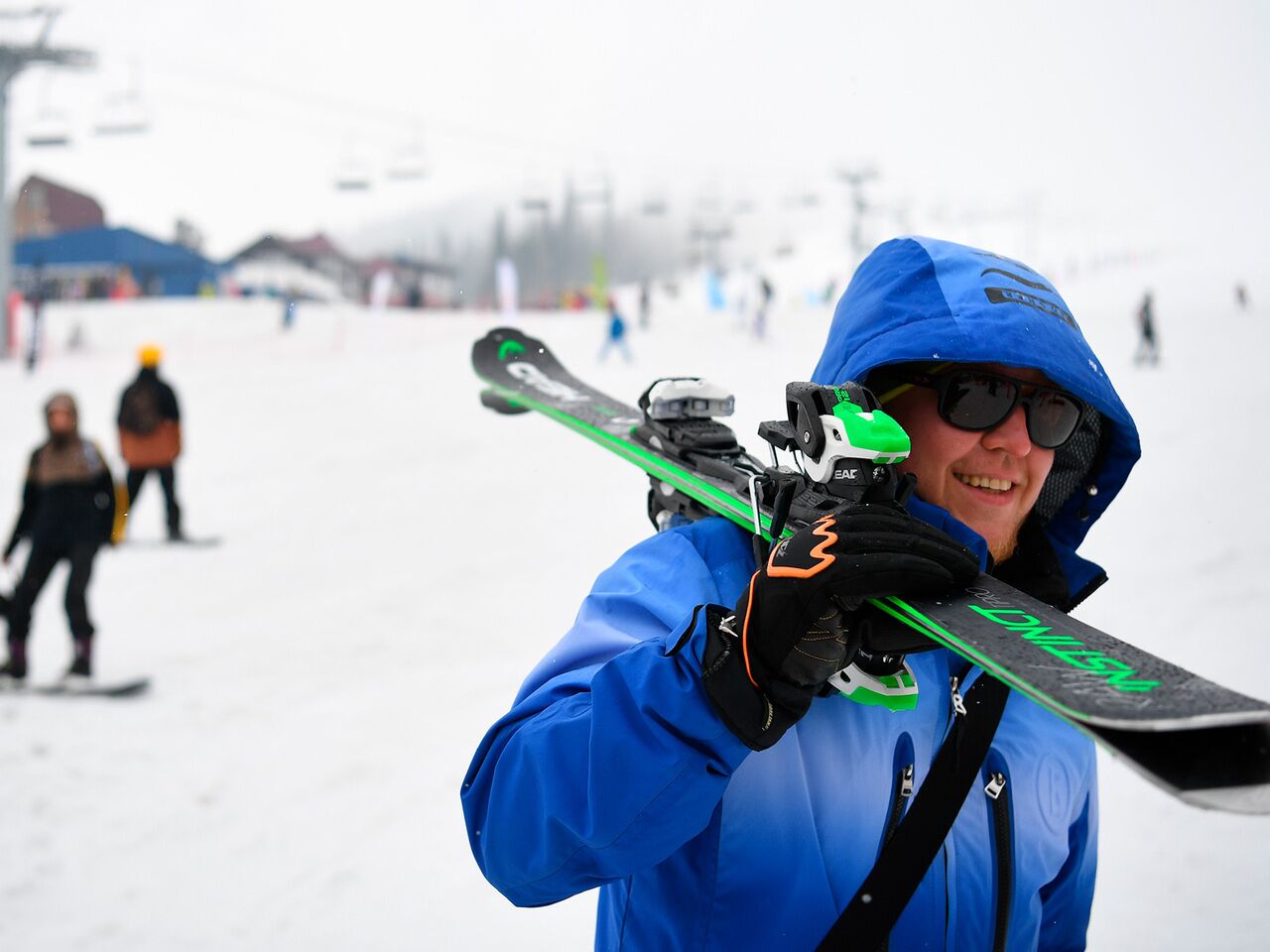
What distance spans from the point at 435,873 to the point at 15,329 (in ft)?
74.3

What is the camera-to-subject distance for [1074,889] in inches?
66.2

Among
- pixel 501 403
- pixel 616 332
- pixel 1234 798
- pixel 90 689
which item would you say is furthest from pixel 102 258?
pixel 1234 798

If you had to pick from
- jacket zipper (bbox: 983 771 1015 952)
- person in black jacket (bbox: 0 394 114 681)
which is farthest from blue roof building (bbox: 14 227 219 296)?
jacket zipper (bbox: 983 771 1015 952)

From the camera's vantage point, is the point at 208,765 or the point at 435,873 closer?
the point at 435,873

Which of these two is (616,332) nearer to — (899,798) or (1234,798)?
(899,798)

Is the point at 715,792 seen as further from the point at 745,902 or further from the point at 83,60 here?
the point at 83,60

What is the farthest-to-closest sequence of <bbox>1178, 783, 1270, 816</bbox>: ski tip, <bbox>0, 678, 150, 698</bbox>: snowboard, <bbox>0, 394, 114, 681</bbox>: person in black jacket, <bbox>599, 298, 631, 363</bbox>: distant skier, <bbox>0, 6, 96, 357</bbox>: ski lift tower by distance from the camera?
<bbox>0, 6, 96, 357</bbox>: ski lift tower < <bbox>599, 298, 631, 363</bbox>: distant skier < <bbox>0, 394, 114, 681</bbox>: person in black jacket < <bbox>0, 678, 150, 698</bbox>: snowboard < <bbox>1178, 783, 1270, 816</bbox>: ski tip

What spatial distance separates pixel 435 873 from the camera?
13.2ft

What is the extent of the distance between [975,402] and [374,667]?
5252mm

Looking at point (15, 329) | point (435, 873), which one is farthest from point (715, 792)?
point (15, 329)

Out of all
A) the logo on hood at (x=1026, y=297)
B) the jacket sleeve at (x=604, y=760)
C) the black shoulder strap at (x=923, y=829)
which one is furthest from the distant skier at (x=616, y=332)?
the jacket sleeve at (x=604, y=760)

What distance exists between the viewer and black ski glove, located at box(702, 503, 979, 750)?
1088 millimetres

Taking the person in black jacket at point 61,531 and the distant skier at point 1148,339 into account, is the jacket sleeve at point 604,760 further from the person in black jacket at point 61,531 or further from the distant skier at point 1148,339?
the distant skier at point 1148,339

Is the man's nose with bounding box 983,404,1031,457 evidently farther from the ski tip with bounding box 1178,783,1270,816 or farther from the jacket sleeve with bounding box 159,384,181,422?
the jacket sleeve with bounding box 159,384,181,422
